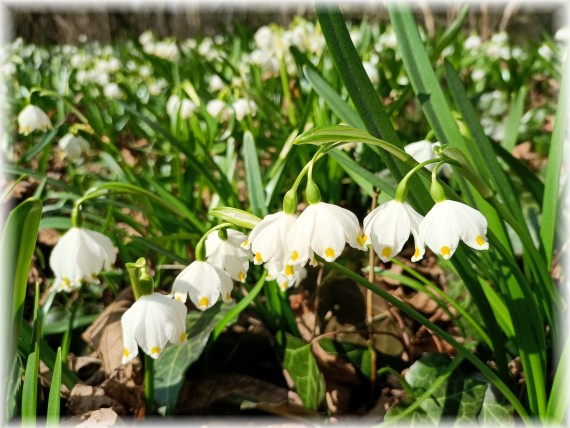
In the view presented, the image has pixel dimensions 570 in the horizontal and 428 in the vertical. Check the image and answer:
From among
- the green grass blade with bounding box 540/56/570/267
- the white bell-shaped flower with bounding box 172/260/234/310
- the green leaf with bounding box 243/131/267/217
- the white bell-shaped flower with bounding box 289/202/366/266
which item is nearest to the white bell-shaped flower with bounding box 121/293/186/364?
the white bell-shaped flower with bounding box 172/260/234/310

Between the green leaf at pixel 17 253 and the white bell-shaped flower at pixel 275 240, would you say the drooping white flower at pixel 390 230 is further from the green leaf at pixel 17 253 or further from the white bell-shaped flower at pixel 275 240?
the green leaf at pixel 17 253

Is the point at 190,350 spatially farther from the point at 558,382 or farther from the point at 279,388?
the point at 558,382

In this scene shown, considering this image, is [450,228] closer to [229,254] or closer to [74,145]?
[229,254]

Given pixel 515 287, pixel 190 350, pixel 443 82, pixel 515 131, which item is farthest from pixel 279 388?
pixel 443 82

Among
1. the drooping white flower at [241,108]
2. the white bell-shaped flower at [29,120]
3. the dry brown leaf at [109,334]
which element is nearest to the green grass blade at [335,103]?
the dry brown leaf at [109,334]

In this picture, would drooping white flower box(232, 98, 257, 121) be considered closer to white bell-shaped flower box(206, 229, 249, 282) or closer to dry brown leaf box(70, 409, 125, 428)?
white bell-shaped flower box(206, 229, 249, 282)
